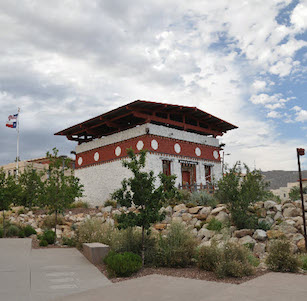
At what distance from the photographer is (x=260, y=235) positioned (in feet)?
45.4

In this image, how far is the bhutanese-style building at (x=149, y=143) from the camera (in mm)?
24859

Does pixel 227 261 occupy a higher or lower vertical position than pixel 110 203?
lower

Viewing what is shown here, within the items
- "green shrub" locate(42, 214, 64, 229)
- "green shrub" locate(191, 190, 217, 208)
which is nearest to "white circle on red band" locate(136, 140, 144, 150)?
"green shrub" locate(191, 190, 217, 208)

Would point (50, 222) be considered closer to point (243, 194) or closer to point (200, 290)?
point (243, 194)

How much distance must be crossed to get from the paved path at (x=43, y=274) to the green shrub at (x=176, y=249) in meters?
1.93

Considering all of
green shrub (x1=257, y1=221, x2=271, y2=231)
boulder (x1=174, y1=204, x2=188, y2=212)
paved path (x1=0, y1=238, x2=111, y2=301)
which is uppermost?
boulder (x1=174, y1=204, x2=188, y2=212)

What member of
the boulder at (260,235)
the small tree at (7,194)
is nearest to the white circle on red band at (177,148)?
the small tree at (7,194)

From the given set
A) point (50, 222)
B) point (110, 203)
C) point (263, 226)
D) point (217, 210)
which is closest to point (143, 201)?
point (263, 226)

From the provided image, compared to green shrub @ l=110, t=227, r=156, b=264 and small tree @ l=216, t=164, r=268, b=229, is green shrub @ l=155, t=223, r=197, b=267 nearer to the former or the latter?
green shrub @ l=110, t=227, r=156, b=264

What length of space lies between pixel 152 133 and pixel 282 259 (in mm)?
16833

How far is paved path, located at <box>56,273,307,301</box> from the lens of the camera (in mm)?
6215

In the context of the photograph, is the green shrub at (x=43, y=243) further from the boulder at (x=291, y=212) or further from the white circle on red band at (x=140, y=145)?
the white circle on red band at (x=140, y=145)

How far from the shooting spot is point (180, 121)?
28.9 meters

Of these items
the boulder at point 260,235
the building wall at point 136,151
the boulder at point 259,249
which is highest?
the building wall at point 136,151
